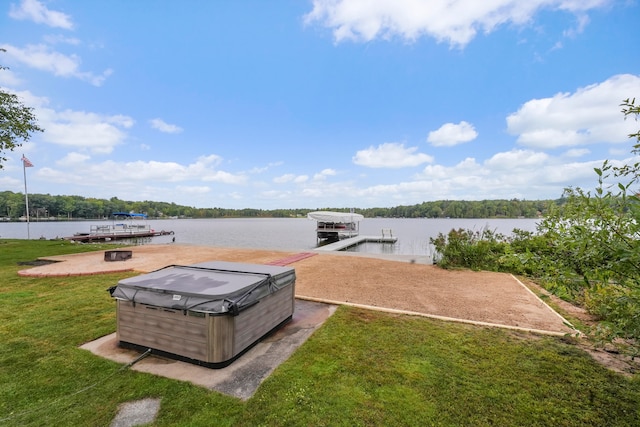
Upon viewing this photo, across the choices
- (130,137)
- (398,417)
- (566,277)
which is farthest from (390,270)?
(130,137)

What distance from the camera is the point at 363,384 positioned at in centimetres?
295

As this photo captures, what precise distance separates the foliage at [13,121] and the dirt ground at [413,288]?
5686mm

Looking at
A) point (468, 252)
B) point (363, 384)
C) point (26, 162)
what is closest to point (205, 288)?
point (363, 384)

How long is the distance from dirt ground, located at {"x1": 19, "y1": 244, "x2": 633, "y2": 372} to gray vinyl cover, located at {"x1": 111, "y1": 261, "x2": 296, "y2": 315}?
7.22ft

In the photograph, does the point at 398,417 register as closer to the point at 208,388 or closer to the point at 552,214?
the point at 208,388

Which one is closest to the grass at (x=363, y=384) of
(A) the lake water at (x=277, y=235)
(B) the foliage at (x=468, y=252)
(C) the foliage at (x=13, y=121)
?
(A) the lake water at (x=277, y=235)

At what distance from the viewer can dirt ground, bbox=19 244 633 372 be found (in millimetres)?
5117

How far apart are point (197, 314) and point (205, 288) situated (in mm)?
364

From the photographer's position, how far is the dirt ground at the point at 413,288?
16.8ft

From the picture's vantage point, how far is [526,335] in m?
4.28

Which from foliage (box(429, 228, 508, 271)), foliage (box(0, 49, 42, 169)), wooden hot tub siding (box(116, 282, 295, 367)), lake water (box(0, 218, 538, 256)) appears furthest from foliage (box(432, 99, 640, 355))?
foliage (box(0, 49, 42, 169))

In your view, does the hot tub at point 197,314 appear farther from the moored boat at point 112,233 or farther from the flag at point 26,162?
Result: the moored boat at point 112,233

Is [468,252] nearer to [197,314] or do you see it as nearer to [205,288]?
[205,288]

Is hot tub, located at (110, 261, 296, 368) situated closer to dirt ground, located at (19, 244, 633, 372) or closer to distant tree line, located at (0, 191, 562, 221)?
dirt ground, located at (19, 244, 633, 372)
